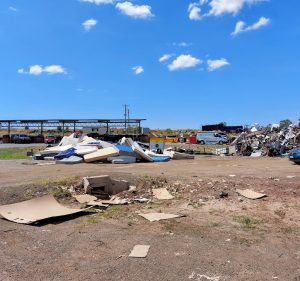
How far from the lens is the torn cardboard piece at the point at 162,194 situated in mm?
12241

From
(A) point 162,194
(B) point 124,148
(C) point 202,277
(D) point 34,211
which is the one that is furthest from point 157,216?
(B) point 124,148

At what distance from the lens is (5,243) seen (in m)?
8.09

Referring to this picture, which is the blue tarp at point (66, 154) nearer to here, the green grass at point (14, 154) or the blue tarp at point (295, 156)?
the green grass at point (14, 154)

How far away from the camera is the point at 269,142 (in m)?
34.3

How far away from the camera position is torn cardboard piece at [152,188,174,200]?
482 inches

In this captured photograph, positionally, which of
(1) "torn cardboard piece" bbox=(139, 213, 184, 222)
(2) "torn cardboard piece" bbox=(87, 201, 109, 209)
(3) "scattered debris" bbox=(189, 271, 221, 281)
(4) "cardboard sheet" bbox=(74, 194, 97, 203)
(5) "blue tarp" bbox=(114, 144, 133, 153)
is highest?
(5) "blue tarp" bbox=(114, 144, 133, 153)

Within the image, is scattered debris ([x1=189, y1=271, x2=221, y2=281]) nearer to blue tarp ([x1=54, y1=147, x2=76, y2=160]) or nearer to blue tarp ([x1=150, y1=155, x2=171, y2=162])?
blue tarp ([x1=150, y1=155, x2=171, y2=162])

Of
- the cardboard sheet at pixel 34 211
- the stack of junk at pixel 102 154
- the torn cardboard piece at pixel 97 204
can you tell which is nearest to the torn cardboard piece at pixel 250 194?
the torn cardboard piece at pixel 97 204

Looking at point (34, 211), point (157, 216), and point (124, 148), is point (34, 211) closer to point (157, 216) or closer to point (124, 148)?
point (157, 216)

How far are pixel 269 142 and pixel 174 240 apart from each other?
27555mm

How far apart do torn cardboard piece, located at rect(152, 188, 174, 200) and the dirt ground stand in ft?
0.68

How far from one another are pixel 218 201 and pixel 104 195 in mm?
3137

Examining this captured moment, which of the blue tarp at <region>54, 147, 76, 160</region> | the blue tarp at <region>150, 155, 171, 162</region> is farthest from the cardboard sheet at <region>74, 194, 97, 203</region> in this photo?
the blue tarp at <region>150, 155, 171, 162</region>

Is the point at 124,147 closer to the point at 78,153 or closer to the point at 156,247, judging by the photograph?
the point at 78,153
